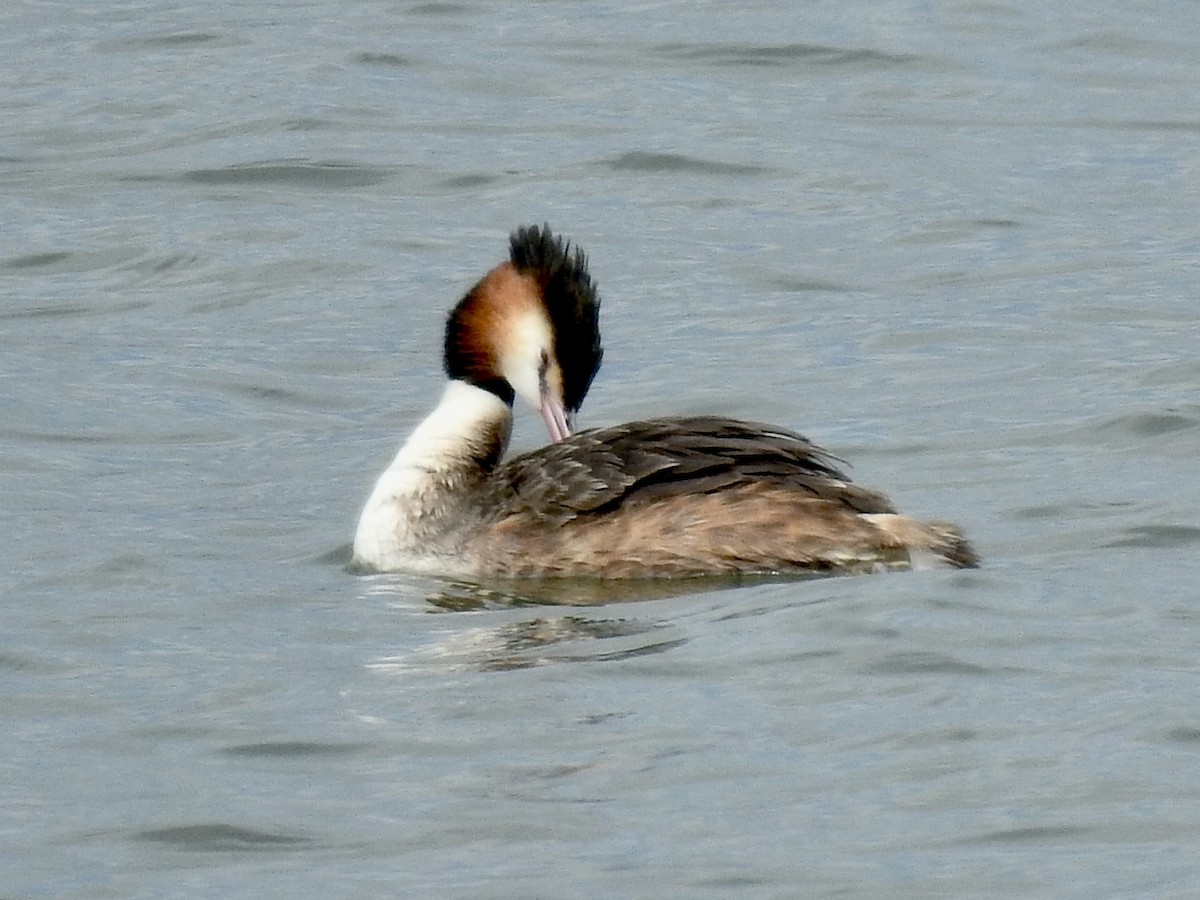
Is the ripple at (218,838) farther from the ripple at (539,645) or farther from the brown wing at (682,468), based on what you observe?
the brown wing at (682,468)

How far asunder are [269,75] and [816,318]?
6750 mm

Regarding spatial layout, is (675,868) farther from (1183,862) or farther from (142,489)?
(142,489)

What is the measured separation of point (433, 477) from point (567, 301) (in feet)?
2.36

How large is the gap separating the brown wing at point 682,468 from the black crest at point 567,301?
487 mm

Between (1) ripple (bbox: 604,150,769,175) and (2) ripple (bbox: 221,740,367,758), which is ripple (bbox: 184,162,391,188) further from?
(2) ripple (bbox: 221,740,367,758)

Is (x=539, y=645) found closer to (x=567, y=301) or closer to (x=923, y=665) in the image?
(x=923, y=665)

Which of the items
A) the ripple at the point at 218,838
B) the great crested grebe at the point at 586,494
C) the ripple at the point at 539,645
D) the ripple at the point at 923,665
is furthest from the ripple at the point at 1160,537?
the ripple at the point at 218,838

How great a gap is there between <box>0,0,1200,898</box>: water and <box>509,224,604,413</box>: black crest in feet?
2.87

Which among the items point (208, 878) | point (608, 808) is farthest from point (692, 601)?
point (208, 878)

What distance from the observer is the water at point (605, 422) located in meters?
6.45

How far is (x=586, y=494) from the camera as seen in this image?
345 inches

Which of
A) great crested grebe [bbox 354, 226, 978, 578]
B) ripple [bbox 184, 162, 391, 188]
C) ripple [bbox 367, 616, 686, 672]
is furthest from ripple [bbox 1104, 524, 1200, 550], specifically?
ripple [bbox 184, 162, 391, 188]

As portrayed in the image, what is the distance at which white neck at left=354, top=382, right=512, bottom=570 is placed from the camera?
918cm

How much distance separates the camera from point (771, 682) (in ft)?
24.5
